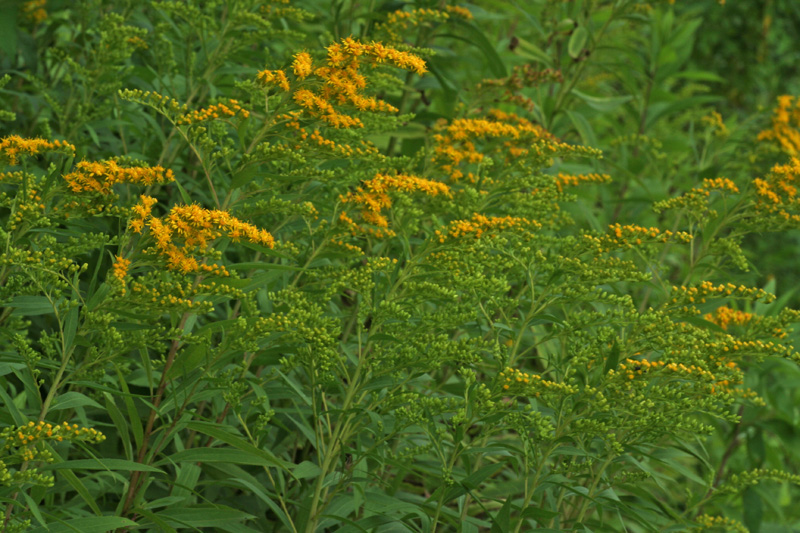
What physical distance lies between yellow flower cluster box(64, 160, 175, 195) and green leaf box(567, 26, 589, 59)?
2599 mm

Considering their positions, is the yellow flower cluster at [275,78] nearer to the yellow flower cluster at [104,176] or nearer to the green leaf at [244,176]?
the green leaf at [244,176]

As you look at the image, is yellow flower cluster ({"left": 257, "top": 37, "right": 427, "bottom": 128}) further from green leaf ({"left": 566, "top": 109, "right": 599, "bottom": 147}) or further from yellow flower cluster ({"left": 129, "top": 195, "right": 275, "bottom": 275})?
green leaf ({"left": 566, "top": 109, "right": 599, "bottom": 147})

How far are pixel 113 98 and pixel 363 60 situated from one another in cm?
150

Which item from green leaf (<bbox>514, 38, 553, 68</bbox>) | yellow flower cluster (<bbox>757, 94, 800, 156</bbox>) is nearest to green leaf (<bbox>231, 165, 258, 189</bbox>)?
green leaf (<bbox>514, 38, 553, 68</bbox>)

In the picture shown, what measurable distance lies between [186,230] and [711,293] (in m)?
1.71

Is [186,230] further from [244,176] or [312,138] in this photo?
[312,138]

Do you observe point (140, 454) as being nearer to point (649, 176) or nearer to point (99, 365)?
point (99, 365)

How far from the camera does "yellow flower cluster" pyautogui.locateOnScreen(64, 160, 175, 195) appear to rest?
2.27 m

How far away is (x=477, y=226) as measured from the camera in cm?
256

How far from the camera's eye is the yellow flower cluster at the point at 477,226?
2.54m

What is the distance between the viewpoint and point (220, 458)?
2305 mm

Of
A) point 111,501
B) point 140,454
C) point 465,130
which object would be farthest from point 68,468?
point 465,130

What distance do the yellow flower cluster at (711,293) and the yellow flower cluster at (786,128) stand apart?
194 cm

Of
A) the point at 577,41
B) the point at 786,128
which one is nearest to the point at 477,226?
the point at 577,41
